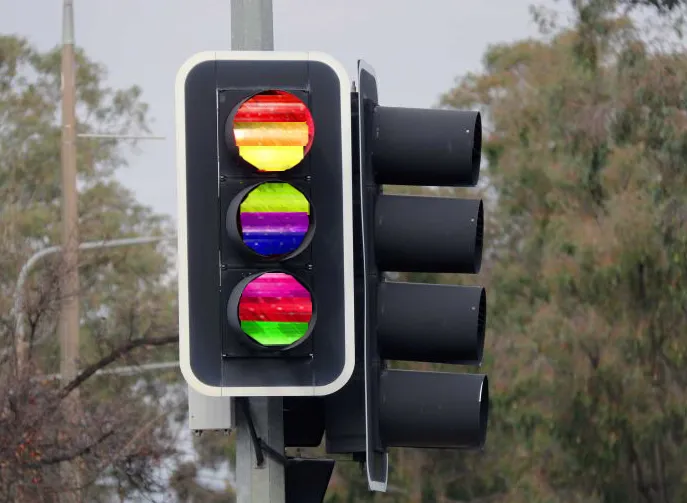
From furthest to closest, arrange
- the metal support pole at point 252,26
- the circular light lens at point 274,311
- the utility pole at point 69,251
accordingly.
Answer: the utility pole at point 69,251 → the metal support pole at point 252,26 → the circular light lens at point 274,311

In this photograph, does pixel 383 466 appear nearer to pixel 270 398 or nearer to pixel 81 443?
pixel 270 398

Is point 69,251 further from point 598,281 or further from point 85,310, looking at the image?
point 85,310

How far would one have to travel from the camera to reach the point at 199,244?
4.23 metres

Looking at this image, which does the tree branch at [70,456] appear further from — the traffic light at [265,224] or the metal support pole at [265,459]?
the traffic light at [265,224]

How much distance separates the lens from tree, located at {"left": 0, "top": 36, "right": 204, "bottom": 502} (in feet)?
49.6

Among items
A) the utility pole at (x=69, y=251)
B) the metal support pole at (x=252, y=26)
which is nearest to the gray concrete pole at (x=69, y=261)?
the utility pole at (x=69, y=251)

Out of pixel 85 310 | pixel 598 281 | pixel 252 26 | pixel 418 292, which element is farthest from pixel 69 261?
pixel 85 310

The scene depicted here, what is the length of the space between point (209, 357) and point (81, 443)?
37.3 ft

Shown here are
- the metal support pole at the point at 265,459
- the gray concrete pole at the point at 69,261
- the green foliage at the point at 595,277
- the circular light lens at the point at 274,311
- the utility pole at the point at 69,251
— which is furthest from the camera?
the green foliage at the point at 595,277

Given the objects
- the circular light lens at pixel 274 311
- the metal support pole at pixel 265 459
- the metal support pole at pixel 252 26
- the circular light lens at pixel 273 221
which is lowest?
the metal support pole at pixel 265 459

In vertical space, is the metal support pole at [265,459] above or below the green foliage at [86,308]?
above

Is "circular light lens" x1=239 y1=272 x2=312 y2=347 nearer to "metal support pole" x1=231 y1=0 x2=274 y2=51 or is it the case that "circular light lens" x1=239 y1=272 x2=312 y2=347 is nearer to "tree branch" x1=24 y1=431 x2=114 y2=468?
"metal support pole" x1=231 y1=0 x2=274 y2=51

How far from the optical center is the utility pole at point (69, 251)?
16536mm

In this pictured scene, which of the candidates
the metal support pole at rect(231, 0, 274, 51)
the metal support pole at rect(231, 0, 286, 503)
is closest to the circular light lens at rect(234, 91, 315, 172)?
the metal support pole at rect(231, 0, 274, 51)
